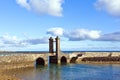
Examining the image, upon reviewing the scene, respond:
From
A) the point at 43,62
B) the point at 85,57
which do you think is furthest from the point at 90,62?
the point at 43,62

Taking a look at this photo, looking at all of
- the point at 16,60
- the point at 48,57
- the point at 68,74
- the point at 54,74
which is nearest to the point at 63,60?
the point at 48,57

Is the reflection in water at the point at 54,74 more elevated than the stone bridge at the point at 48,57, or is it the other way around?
the stone bridge at the point at 48,57

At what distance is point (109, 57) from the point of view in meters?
76.2

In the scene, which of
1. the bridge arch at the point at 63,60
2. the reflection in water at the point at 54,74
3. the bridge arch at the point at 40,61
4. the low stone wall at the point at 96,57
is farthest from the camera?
the low stone wall at the point at 96,57

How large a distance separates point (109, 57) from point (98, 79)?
38144 mm

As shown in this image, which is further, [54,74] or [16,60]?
[16,60]

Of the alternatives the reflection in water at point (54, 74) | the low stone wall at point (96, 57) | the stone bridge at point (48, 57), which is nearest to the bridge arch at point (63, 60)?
the stone bridge at point (48, 57)

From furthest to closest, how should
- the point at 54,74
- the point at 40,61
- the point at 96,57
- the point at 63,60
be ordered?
the point at 96,57
the point at 63,60
the point at 40,61
the point at 54,74

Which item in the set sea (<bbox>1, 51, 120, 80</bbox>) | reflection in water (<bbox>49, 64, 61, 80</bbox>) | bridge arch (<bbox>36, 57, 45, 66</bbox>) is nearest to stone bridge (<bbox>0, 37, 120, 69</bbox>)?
bridge arch (<bbox>36, 57, 45, 66</bbox>)

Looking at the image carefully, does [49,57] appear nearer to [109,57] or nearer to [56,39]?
[56,39]

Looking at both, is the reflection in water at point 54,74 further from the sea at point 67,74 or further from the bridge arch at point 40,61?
the bridge arch at point 40,61

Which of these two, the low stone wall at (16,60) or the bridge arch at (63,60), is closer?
the low stone wall at (16,60)

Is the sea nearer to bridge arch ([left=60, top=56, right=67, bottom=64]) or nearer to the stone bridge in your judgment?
the stone bridge

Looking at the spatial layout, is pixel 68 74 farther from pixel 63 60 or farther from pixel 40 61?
pixel 63 60
